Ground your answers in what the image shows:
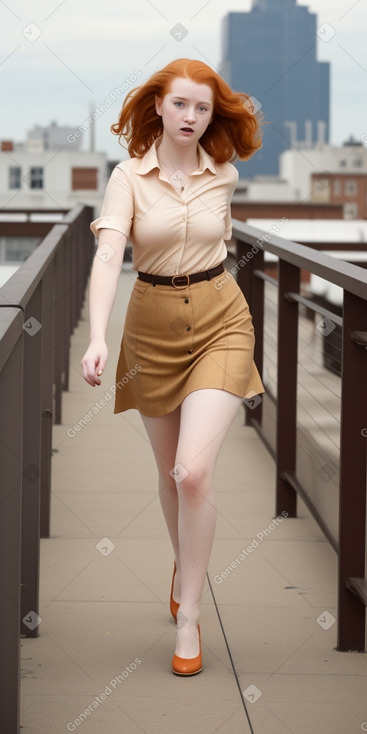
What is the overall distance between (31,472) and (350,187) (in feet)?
278

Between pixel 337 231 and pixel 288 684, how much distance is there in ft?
59.3

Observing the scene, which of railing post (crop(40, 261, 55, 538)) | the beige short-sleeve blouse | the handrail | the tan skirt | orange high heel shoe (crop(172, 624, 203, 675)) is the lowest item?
orange high heel shoe (crop(172, 624, 203, 675))

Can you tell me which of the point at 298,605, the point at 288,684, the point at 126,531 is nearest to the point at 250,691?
the point at 288,684

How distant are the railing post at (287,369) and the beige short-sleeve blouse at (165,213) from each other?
1381mm

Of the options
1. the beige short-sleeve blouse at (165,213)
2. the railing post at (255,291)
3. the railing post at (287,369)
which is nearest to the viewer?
the beige short-sleeve blouse at (165,213)

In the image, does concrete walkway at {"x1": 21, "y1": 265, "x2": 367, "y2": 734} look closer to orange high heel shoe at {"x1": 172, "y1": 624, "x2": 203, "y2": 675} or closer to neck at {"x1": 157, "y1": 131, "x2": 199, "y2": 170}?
orange high heel shoe at {"x1": 172, "y1": 624, "x2": 203, "y2": 675}

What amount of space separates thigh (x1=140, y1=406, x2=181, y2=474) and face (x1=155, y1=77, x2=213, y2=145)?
670 mm

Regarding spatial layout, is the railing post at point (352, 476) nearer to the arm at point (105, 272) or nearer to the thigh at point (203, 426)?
the thigh at point (203, 426)

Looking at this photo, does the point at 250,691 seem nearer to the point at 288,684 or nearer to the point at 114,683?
the point at 288,684

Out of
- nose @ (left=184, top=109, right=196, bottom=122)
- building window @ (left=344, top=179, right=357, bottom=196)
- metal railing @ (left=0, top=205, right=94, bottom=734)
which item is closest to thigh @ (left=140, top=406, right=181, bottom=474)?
metal railing @ (left=0, top=205, right=94, bottom=734)

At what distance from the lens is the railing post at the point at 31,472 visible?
3.29m

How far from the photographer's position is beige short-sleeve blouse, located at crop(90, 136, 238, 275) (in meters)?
3.01

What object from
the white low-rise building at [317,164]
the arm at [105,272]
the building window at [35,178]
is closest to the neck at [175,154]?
the arm at [105,272]

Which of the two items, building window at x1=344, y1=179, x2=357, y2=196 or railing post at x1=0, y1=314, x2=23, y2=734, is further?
building window at x1=344, y1=179, x2=357, y2=196
